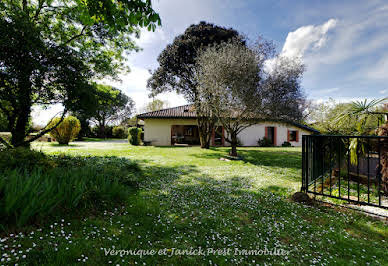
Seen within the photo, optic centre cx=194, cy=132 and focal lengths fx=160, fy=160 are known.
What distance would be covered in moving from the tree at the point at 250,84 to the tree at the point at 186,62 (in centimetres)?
337

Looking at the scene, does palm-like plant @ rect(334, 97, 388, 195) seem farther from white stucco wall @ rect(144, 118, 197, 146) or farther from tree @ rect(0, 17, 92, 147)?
white stucco wall @ rect(144, 118, 197, 146)

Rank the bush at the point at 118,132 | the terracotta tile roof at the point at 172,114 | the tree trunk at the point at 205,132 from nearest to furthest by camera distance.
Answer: the tree trunk at the point at 205,132 < the terracotta tile roof at the point at 172,114 < the bush at the point at 118,132

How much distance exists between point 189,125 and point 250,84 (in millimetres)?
10993

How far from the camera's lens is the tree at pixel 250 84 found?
7789 mm

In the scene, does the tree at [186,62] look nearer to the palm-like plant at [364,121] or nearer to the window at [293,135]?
the palm-like plant at [364,121]

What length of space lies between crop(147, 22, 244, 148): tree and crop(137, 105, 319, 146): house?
2.58m

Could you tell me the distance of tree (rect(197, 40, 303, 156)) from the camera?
7789mm

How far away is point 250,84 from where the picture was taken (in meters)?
7.85

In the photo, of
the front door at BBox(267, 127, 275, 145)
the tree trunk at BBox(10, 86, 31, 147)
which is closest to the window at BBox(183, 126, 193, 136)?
the front door at BBox(267, 127, 275, 145)

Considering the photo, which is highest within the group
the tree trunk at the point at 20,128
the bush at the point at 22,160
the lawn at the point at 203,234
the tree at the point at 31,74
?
the tree at the point at 31,74

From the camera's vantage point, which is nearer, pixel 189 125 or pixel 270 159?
pixel 270 159

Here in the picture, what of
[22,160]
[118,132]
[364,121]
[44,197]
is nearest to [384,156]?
[364,121]

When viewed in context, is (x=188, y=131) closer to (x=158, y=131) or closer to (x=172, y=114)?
(x=172, y=114)

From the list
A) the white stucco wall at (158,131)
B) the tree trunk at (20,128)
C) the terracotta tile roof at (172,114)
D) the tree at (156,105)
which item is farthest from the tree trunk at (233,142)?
the tree at (156,105)
